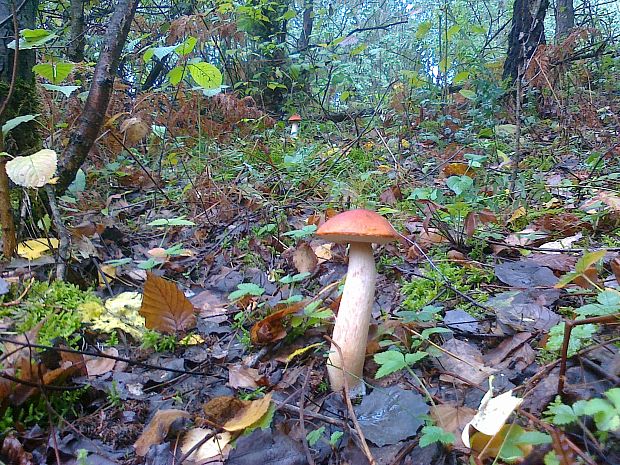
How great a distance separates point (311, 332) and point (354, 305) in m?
0.43

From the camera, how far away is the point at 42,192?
2961 millimetres

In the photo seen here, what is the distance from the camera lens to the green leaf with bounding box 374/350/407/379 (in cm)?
153

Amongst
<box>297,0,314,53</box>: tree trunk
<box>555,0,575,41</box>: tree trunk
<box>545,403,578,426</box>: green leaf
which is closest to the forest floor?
<box>545,403,578,426</box>: green leaf

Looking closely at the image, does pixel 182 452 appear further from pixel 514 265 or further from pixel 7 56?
pixel 7 56

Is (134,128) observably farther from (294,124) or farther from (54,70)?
(294,124)

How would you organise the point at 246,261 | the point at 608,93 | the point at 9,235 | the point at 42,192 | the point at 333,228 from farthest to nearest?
the point at 608,93
the point at 246,261
the point at 42,192
the point at 9,235
the point at 333,228

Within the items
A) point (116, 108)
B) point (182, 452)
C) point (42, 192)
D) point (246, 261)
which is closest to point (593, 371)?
point (182, 452)

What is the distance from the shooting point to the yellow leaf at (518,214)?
3.29 meters

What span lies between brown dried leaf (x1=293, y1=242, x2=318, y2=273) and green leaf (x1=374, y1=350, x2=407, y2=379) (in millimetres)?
1379

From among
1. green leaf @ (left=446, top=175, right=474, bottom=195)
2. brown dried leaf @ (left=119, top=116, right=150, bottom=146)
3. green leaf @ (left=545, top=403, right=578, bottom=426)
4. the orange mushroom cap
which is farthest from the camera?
brown dried leaf @ (left=119, top=116, right=150, bottom=146)

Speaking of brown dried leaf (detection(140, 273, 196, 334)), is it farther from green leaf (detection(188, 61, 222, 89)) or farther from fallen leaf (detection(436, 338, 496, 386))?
green leaf (detection(188, 61, 222, 89))

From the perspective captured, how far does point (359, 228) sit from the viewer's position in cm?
171

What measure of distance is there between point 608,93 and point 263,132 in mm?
4737

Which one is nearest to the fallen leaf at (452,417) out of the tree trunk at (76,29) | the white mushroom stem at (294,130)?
the tree trunk at (76,29)
